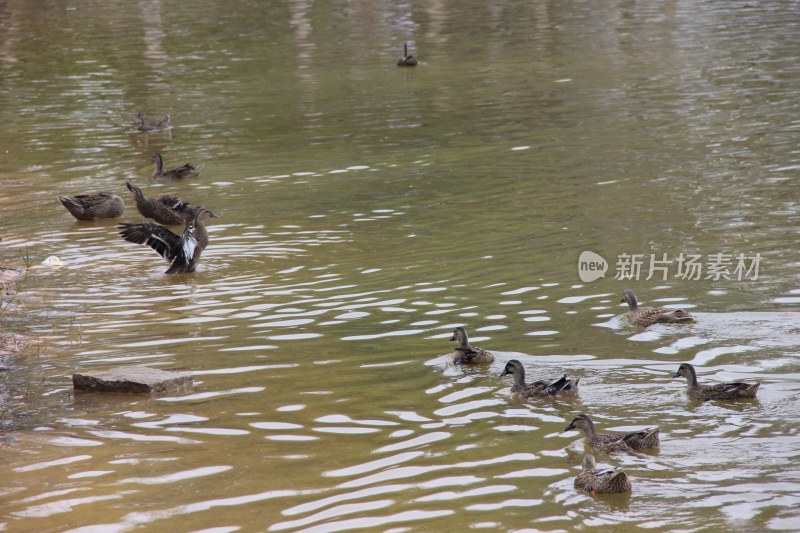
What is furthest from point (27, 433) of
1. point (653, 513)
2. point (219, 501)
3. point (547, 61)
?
point (547, 61)

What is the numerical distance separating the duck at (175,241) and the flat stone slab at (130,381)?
4638mm

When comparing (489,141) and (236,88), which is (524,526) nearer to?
(489,141)

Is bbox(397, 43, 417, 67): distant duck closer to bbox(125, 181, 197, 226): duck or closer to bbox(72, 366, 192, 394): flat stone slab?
bbox(125, 181, 197, 226): duck

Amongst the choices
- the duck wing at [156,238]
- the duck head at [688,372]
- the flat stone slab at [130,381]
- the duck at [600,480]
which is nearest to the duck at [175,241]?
the duck wing at [156,238]

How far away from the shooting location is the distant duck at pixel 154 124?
2552cm

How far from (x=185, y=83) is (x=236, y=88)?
2.47m

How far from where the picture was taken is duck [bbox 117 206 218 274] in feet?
48.5

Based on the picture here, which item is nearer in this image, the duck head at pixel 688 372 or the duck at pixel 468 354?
the duck head at pixel 688 372

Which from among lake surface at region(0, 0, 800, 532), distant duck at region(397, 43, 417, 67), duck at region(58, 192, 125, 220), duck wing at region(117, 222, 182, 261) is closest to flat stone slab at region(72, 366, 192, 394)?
lake surface at region(0, 0, 800, 532)

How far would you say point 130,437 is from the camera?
29.8 feet

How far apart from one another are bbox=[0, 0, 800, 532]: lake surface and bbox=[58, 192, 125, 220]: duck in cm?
21

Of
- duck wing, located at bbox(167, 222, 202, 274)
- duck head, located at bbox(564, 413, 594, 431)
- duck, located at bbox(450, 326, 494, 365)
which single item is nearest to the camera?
duck head, located at bbox(564, 413, 594, 431)

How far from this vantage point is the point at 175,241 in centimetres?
1505

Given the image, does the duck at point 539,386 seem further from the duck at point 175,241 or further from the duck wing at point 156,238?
the duck wing at point 156,238
